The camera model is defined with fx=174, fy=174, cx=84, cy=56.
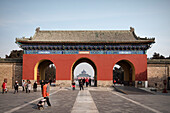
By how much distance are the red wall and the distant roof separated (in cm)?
196

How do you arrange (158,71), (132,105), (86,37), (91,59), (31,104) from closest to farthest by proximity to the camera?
(132,105), (31,104), (91,59), (158,71), (86,37)

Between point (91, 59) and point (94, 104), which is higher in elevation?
point (91, 59)

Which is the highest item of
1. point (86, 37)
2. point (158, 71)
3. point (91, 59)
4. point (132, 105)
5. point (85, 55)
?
point (86, 37)

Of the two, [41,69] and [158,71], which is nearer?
[158,71]

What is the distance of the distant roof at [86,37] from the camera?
2219 cm

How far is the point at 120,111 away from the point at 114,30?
1911cm

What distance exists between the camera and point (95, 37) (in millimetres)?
24438

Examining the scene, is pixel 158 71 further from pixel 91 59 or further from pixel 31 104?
pixel 31 104

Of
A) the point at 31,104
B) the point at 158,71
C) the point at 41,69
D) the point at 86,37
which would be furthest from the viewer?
the point at 41,69

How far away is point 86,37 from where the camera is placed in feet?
80.4

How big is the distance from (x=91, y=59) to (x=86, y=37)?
3631 mm

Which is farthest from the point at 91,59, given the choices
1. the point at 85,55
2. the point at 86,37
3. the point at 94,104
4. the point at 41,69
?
the point at 94,104

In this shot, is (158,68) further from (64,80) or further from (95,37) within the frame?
(64,80)

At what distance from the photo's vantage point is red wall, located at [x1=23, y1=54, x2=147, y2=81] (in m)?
22.5
